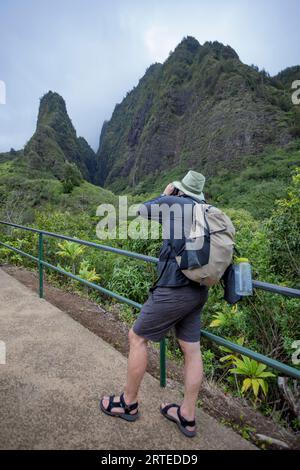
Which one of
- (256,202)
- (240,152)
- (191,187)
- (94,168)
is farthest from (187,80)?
(191,187)

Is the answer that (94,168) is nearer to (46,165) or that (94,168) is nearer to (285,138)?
(46,165)

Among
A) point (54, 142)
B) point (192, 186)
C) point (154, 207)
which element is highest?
Result: point (54, 142)

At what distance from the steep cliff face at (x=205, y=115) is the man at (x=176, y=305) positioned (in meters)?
57.2

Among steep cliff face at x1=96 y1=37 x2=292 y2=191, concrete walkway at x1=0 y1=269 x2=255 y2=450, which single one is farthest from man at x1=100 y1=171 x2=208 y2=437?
steep cliff face at x1=96 y1=37 x2=292 y2=191

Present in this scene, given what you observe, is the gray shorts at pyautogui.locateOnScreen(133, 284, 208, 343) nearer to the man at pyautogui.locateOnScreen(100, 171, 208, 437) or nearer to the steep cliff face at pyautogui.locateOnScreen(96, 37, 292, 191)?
the man at pyautogui.locateOnScreen(100, 171, 208, 437)

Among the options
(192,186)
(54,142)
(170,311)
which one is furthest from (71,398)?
(54,142)

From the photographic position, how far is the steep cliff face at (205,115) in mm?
57344

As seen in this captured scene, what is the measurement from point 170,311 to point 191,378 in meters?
0.44

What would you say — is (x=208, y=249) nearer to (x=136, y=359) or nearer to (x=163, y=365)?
(x=136, y=359)

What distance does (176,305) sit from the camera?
192 centimetres

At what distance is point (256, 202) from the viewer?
36.9 m

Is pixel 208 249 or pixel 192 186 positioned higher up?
pixel 192 186

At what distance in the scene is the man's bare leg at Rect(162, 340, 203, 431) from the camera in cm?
198
